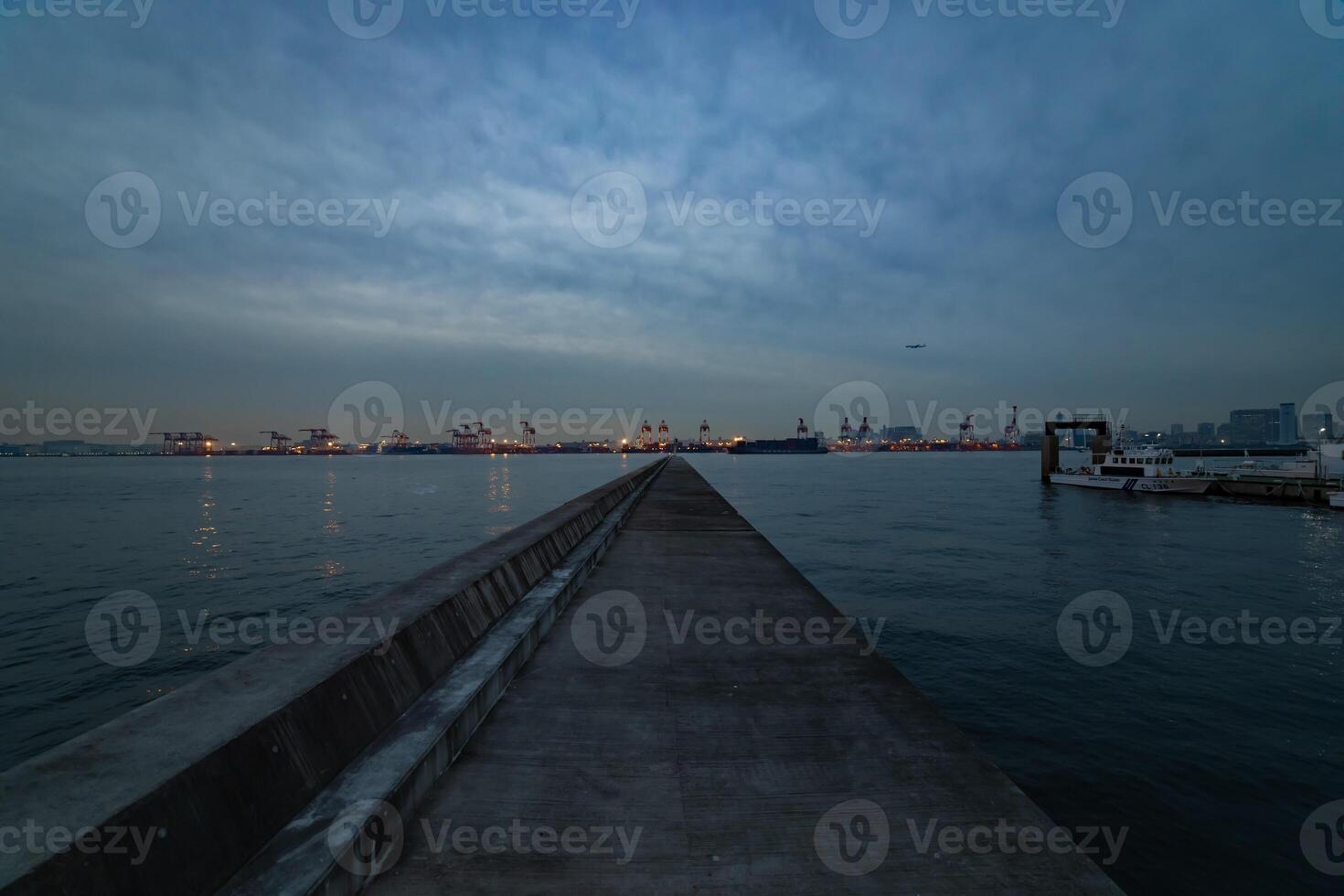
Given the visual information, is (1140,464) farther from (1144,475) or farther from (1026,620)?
(1026,620)

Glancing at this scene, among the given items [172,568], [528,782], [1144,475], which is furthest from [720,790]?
[1144,475]

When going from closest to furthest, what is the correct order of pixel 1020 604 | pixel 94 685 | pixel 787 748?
pixel 787 748
pixel 94 685
pixel 1020 604

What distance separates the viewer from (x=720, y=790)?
4430 mm

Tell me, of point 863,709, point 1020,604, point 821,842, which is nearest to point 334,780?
point 821,842

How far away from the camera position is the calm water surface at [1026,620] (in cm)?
678

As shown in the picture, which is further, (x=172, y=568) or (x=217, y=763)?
(x=172, y=568)

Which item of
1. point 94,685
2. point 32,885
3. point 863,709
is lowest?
point 94,685

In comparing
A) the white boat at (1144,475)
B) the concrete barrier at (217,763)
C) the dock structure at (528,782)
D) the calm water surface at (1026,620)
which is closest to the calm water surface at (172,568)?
the calm water surface at (1026,620)

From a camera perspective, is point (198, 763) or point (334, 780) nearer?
point (198, 763)

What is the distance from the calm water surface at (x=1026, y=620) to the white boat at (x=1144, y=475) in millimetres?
13863

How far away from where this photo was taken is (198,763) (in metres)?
3.04

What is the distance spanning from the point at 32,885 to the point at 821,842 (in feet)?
13.0

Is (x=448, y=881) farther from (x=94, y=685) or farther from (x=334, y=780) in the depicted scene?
(x=94, y=685)

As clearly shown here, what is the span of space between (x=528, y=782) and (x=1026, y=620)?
13996 millimetres
